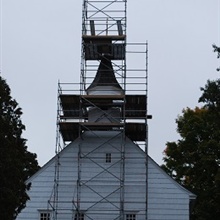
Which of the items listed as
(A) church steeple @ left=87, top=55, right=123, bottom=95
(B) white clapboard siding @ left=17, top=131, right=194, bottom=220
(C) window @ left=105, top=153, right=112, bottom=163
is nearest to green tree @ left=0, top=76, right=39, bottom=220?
(B) white clapboard siding @ left=17, top=131, right=194, bottom=220

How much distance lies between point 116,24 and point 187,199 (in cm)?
1098

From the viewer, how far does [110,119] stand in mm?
44281

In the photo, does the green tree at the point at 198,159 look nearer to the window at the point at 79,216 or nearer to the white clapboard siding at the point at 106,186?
the white clapboard siding at the point at 106,186

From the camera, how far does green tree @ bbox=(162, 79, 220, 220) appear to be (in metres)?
50.1

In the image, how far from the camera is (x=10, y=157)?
1350 inches

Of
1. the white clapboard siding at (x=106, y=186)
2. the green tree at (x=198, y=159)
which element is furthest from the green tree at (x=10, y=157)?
the green tree at (x=198, y=159)

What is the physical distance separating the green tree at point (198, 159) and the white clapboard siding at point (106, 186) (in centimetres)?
478

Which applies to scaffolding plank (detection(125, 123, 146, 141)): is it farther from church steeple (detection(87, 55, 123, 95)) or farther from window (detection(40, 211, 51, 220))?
window (detection(40, 211, 51, 220))

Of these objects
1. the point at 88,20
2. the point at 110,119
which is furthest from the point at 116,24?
the point at 110,119

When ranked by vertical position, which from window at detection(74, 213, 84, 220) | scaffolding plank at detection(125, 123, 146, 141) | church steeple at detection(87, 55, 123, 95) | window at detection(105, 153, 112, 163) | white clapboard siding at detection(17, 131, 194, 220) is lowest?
window at detection(74, 213, 84, 220)

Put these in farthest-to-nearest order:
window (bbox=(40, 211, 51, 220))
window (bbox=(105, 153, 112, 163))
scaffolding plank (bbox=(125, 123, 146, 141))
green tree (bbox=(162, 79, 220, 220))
A: 1. green tree (bbox=(162, 79, 220, 220))
2. scaffolding plank (bbox=(125, 123, 146, 141))
3. window (bbox=(105, 153, 112, 163))
4. window (bbox=(40, 211, 51, 220))

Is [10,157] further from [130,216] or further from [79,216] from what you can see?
[130,216]

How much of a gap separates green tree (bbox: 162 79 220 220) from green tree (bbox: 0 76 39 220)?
14.1 metres

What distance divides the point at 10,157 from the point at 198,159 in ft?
71.3
